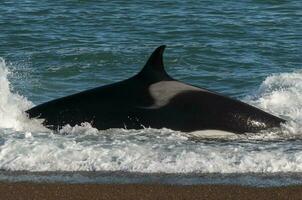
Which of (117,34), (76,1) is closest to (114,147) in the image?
(117,34)

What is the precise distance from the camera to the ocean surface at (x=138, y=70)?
10766 mm

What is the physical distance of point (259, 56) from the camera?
73.5ft

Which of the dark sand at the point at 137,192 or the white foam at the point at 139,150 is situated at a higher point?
the dark sand at the point at 137,192

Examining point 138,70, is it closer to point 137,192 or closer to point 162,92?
point 162,92

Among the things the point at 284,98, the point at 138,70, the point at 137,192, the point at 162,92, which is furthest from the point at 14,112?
the point at 138,70

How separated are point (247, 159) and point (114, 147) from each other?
5.93 ft

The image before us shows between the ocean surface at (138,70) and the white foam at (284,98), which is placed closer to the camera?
the ocean surface at (138,70)

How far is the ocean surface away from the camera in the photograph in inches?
424

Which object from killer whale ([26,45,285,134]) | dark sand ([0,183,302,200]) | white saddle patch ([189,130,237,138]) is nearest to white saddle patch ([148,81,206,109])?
killer whale ([26,45,285,134])

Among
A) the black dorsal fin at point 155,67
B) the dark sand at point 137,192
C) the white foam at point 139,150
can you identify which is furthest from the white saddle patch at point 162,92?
the dark sand at point 137,192

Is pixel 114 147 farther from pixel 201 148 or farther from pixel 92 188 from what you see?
pixel 92 188

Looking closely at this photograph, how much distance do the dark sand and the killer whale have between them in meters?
2.91

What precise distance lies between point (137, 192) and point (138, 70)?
37.0 feet

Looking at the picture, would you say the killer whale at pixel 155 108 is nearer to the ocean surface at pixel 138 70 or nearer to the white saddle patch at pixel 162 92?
the white saddle patch at pixel 162 92
